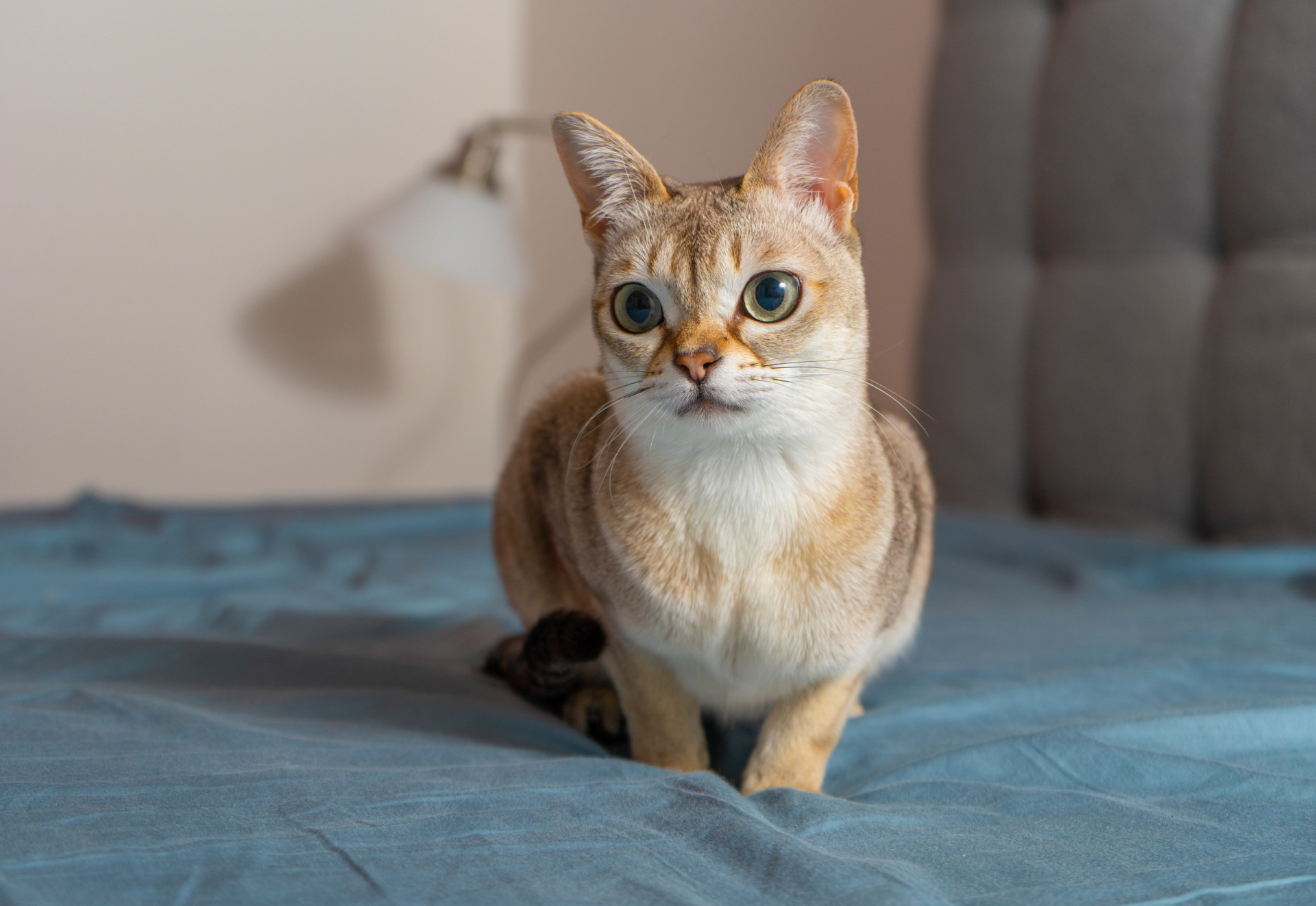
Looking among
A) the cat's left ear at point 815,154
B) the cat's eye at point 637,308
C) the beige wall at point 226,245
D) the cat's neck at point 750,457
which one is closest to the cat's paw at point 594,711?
the cat's neck at point 750,457

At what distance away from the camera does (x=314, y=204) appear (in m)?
3.28

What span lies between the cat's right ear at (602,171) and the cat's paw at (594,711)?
0.49 metres

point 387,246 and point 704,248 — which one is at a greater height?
point 704,248

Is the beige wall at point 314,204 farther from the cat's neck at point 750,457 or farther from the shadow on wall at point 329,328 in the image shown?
the cat's neck at point 750,457

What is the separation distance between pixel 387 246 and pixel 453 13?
4.43 ft

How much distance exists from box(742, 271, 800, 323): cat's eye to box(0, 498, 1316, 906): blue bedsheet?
407 mm

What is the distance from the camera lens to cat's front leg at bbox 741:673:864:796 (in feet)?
2.97

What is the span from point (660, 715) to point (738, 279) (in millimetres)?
420

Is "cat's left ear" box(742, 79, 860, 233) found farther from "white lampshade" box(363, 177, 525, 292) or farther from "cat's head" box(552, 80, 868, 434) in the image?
"white lampshade" box(363, 177, 525, 292)

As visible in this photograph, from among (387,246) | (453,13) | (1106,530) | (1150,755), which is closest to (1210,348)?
(1106,530)

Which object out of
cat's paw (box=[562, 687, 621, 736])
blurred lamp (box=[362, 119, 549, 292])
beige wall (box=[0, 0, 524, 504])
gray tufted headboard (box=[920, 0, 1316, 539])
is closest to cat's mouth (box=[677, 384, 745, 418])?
cat's paw (box=[562, 687, 621, 736])

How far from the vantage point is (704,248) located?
894mm

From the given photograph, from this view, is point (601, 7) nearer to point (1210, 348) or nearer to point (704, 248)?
point (1210, 348)

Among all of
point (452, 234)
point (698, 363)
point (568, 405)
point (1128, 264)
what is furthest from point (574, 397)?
point (452, 234)
